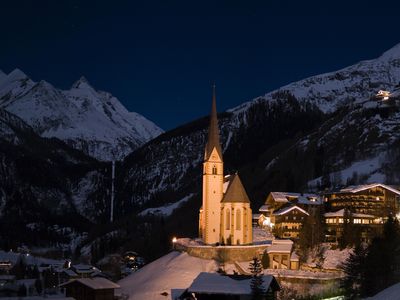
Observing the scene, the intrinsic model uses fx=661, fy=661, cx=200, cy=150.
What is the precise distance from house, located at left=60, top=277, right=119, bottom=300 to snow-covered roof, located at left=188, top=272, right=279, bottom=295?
2398cm

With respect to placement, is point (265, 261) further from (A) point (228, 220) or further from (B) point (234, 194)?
(B) point (234, 194)

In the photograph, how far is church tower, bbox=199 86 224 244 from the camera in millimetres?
104062

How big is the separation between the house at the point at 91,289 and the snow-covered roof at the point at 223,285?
23978 millimetres

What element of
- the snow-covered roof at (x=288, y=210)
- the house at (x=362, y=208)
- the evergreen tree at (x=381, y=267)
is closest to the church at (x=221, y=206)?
the snow-covered roof at (x=288, y=210)

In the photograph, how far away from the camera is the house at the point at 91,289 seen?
276ft

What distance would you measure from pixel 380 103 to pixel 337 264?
383 feet

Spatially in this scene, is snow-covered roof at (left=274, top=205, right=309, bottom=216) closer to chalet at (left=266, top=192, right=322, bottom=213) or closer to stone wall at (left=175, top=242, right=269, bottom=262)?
chalet at (left=266, top=192, right=322, bottom=213)

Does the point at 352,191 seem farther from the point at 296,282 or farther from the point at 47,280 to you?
the point at 47,280

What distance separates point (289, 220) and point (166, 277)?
1202 inches

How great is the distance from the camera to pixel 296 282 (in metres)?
80.8

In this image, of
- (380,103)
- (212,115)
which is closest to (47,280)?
(212,115)

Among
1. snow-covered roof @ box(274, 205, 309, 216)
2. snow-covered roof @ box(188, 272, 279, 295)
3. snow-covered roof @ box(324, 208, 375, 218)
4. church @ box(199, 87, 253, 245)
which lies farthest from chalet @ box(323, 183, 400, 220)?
snow-covered roof @ box(188, 272, 279, 295)

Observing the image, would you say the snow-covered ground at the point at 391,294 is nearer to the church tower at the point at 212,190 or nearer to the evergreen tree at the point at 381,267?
the evergreen tree at the point at 381,267

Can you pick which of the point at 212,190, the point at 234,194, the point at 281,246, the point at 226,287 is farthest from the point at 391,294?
the point at 212,190
